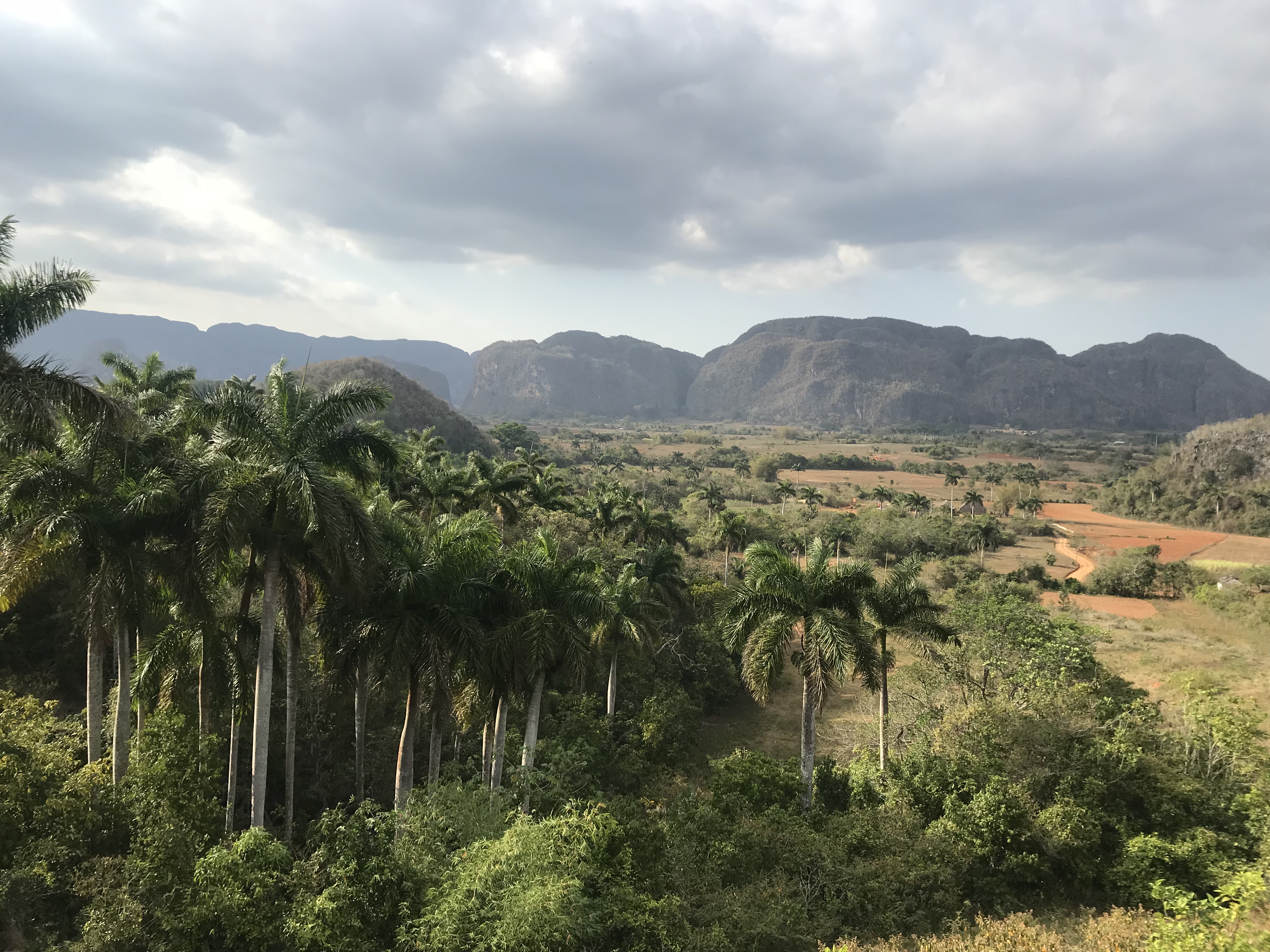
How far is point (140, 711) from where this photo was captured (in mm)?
13805

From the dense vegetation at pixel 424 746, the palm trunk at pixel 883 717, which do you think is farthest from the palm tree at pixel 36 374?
the palm trunk at pixel 883 717

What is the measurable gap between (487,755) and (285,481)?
8595mm

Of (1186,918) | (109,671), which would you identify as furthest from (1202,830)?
(109,671)

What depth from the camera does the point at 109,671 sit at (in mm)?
18938

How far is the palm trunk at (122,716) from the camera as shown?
12.0 metres

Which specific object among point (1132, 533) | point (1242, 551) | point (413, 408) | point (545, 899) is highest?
point (413, 408)

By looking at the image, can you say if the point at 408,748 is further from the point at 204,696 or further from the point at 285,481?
the point at 285,481

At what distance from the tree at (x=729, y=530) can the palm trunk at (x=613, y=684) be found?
1789 centimetres

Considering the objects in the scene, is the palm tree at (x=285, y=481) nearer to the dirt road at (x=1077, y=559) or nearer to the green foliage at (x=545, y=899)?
the green foliage at (x=545, y=899)

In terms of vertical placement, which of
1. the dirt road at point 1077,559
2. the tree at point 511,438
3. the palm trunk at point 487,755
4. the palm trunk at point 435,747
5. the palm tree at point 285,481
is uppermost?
the tree at point 511,438

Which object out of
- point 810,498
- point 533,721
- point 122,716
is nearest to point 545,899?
point 533,721

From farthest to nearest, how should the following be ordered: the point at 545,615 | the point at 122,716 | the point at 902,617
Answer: the point at 902,617
the point at 545,615
the point at 122,716

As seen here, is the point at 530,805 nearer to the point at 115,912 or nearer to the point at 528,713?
the point at 528,713

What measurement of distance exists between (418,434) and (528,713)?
1786 inches
